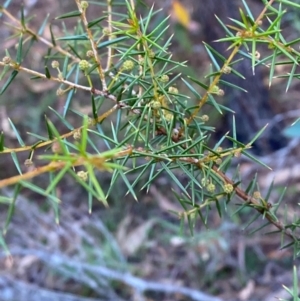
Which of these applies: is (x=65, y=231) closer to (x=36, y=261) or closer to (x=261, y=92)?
(x=36, y=261)

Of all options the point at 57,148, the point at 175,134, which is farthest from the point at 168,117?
the point at 57,148

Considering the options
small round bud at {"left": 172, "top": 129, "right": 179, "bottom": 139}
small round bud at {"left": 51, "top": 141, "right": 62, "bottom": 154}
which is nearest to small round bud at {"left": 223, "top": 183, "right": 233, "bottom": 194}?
small round bud at {"left": 172, "top": 129, "right": 179, "bottom": 139}

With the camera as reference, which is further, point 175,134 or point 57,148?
point 175,134

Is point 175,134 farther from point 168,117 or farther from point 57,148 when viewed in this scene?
point 57,148

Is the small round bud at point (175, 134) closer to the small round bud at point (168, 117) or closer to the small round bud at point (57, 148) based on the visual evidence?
the small round bud at point (168, 117)

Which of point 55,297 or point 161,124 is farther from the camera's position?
point 55,297

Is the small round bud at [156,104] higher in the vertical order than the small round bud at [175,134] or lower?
higher

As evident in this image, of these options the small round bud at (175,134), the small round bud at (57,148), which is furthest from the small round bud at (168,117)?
the small round bud at (57,148)

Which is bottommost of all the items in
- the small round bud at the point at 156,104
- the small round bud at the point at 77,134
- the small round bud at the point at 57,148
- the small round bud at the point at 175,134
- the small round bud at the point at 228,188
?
the small round bud at the point at 228,188

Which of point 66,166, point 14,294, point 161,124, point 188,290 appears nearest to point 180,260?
point 188,290

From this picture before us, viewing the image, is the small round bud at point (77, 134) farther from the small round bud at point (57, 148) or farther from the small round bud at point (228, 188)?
the small round bud at point (228, 188)

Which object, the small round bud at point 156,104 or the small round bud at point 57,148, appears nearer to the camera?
the small round bud at point 57,148
